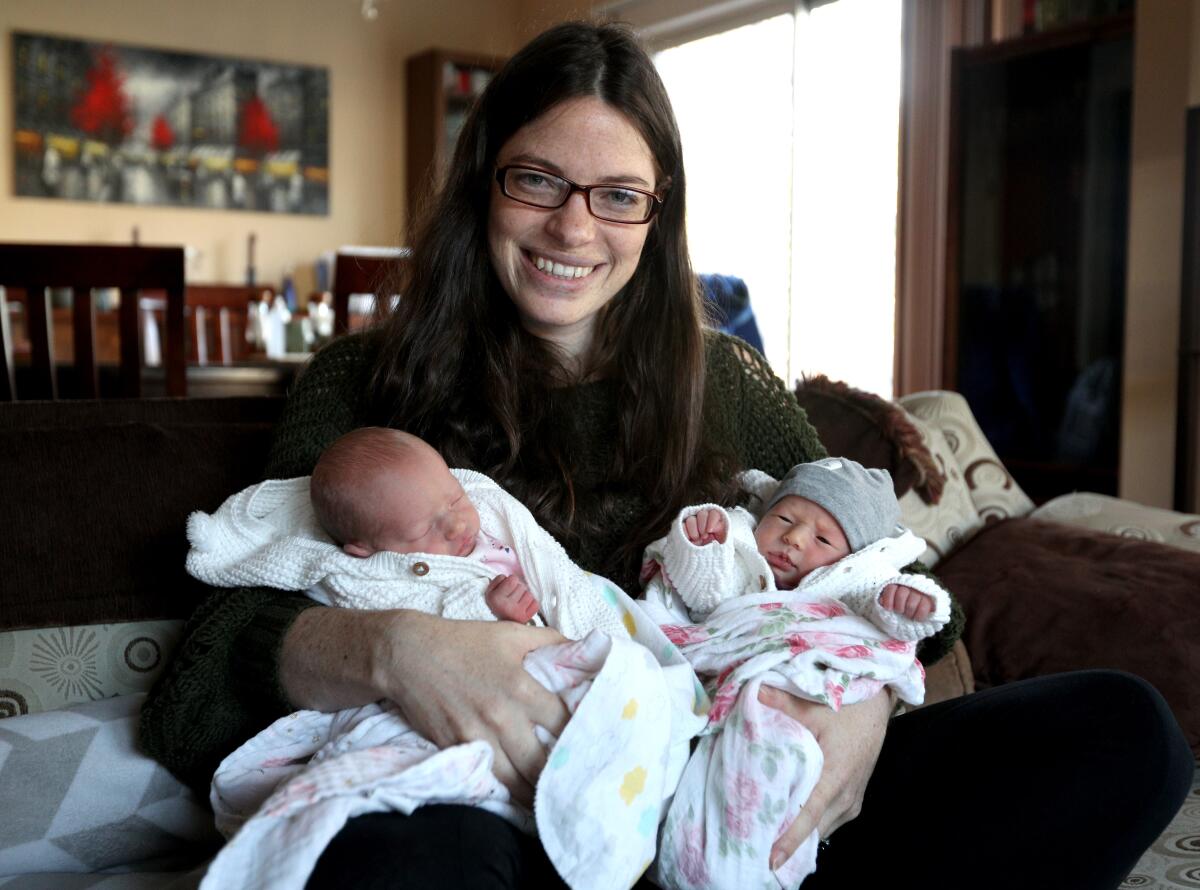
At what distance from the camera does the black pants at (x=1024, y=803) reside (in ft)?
3.57

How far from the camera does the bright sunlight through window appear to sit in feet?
17.0

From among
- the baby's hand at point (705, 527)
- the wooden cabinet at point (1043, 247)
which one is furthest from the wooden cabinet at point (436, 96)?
the baby's hand at point (705, 527)

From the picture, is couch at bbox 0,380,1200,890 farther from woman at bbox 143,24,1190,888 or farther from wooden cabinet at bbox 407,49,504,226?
wooden cabinet at bbox 407,49,504,226

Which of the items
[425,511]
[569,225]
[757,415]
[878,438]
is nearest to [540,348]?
[569,225]

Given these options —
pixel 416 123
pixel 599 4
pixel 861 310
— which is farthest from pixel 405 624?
pixel 416 123

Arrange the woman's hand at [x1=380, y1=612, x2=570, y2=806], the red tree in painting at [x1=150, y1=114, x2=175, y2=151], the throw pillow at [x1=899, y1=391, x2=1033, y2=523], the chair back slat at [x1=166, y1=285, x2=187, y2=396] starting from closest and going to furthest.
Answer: the woman's hand at [x1=380, y1=612, x2=570, y2=806] < the throw pillow at [x1=899, y1=391, x2=1033, y2=523] < the chair back slat at [x1=166, y1=285, x2=187, y2=396] < the red tree in painting at [x1=150, y1=114, x2=175, y2=151]

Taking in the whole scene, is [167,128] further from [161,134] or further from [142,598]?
[142,598]

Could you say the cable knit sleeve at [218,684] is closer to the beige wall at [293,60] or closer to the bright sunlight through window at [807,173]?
the bright sunlight through window at [807,173]

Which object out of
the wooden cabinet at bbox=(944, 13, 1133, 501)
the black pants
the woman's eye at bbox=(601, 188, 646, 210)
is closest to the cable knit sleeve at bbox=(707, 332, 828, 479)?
the woman's eye at bbox=(601, 188, 646, 210)

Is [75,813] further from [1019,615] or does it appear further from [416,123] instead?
[416,123]

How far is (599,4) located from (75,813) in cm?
587

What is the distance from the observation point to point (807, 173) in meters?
5.55

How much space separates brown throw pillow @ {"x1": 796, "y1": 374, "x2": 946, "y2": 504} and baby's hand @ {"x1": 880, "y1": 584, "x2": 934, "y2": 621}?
0.68 meters

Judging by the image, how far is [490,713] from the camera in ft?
3.48
